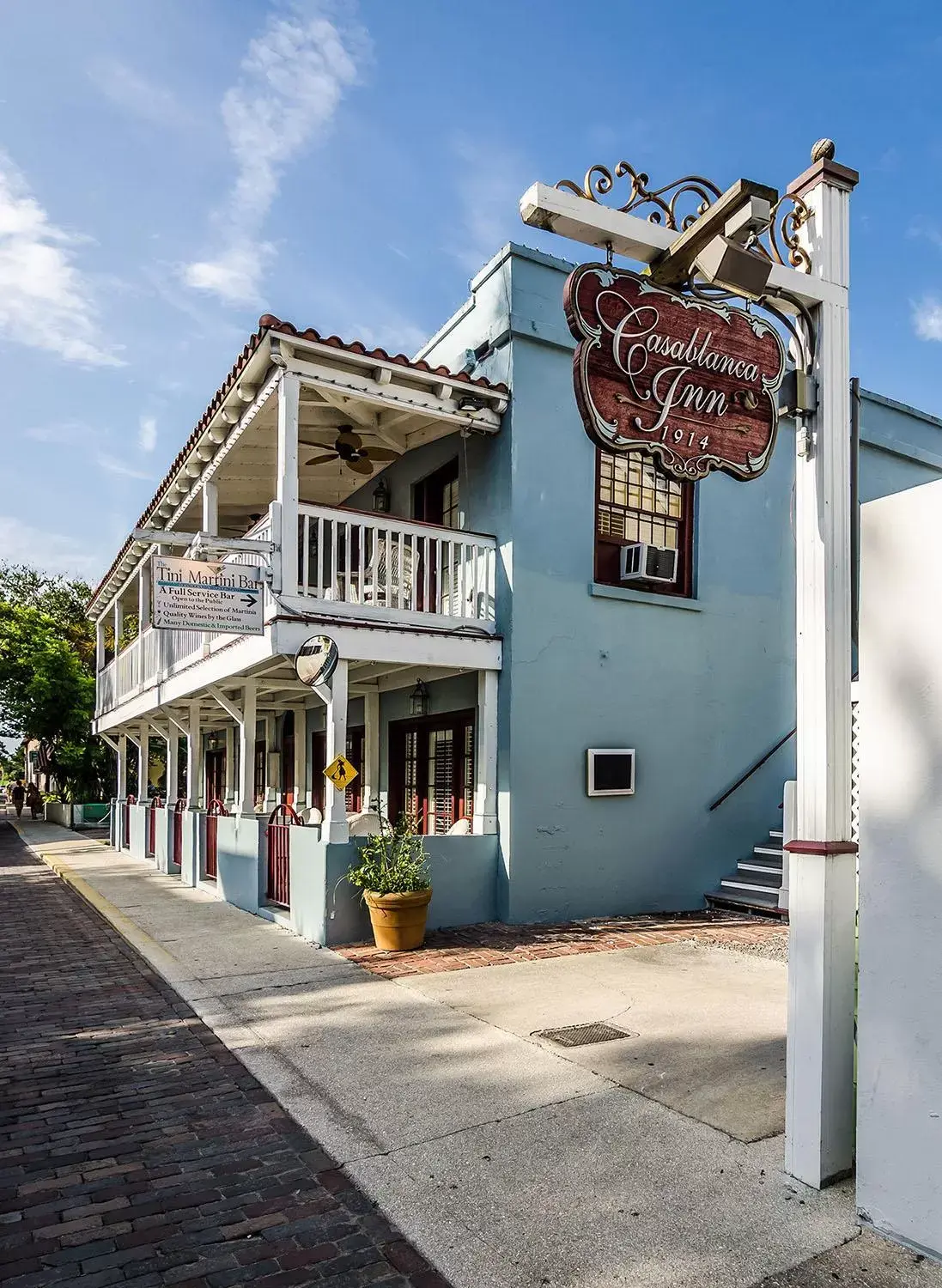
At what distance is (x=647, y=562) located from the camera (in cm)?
1039

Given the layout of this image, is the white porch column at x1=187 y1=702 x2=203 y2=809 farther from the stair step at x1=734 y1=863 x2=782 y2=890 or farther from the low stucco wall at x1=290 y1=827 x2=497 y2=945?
the stair step at x1=734 y1=863 x2=782 y2=890

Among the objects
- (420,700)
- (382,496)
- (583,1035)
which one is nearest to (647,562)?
(420,700)

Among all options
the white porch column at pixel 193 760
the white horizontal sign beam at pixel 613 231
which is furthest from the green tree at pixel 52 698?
the white horizontal sign beam at pixel 613 231

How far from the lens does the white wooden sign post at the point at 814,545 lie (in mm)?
3840

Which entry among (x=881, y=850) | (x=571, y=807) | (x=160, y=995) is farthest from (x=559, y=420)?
(x=881, y=850)

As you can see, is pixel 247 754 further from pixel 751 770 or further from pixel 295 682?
pixel 751 770

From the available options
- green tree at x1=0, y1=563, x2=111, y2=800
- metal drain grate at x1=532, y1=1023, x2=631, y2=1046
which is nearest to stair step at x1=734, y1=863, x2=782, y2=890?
metal drain grate at x1=532, y1=1023, x2=631, y2=1046

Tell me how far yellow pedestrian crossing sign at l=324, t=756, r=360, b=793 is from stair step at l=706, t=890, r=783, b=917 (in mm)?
4689

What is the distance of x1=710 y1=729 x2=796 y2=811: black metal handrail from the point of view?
1110 centimetres

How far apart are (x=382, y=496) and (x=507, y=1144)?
9.57m

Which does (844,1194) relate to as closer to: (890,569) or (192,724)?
(890,569)

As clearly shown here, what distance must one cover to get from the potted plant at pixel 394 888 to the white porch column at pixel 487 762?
3.37ft

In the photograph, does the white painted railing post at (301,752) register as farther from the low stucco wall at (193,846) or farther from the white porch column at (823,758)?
the white porch column at (823,758)

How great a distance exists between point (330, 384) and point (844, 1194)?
301 inches
